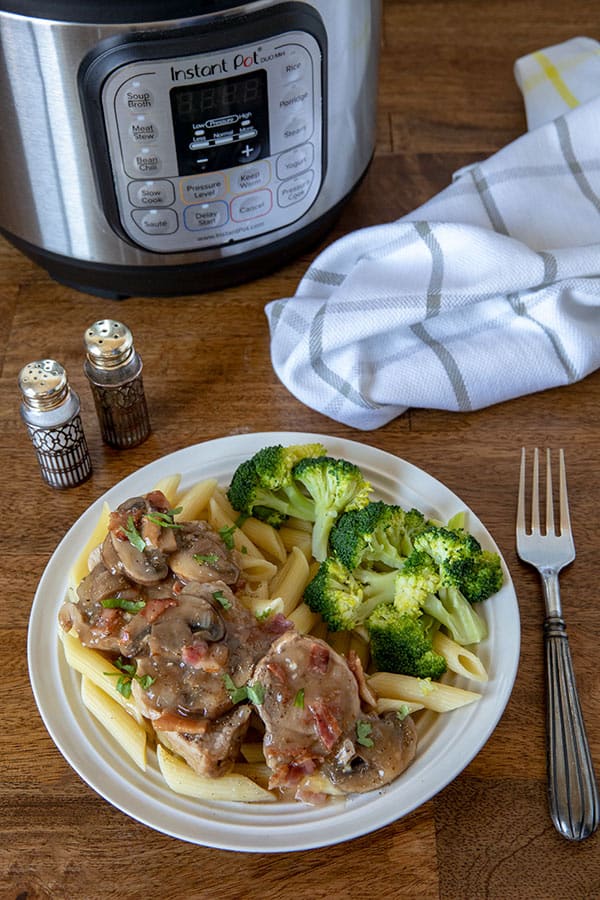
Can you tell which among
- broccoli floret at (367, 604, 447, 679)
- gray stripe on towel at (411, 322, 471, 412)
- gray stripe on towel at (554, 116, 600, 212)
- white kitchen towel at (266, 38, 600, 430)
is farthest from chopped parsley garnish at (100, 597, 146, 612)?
gray stripe on towel at (554, 116, 600, 212)

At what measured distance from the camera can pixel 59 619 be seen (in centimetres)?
99

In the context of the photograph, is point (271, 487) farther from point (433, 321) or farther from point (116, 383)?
point (433, 321)

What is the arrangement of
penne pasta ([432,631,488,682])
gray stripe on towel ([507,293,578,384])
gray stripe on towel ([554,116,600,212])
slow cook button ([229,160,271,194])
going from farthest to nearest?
gray stripe on towel ([554,116,600,212]), gray stripe on towel ([507,293,578,384]), slow cook button ([229,160,271,194]), penne pasta ([432,631,488,682])

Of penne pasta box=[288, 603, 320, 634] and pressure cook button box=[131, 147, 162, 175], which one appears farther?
pressure cook button box=[131, 147, 162, 175]

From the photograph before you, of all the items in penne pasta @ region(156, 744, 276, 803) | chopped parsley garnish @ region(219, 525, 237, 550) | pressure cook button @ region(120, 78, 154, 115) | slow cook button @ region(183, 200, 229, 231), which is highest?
pressure cook button @ region(120, 78, 154, 115)

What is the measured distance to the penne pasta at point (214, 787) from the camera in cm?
90

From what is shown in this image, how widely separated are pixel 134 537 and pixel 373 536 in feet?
0.79

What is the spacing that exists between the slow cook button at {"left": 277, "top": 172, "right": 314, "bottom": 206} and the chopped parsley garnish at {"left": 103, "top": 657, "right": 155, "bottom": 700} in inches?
23.0

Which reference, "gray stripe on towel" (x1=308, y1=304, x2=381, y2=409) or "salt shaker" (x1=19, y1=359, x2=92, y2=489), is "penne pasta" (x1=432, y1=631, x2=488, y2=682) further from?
"salt shaker" (x1=19, y1=359, x2=92, y2=489)

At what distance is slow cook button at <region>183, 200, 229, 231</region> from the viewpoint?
1.20 meters

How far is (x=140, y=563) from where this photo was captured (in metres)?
0.98

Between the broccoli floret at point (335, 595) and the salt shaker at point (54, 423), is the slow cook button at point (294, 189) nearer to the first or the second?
the salt shaker at point (54, 423)

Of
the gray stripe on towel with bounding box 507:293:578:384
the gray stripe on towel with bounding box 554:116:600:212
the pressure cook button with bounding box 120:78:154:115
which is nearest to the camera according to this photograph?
the pressure cook button with bounding box 120:78:154:115

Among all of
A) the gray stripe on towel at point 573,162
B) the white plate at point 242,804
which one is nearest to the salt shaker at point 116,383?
the white plate at point 242,804
